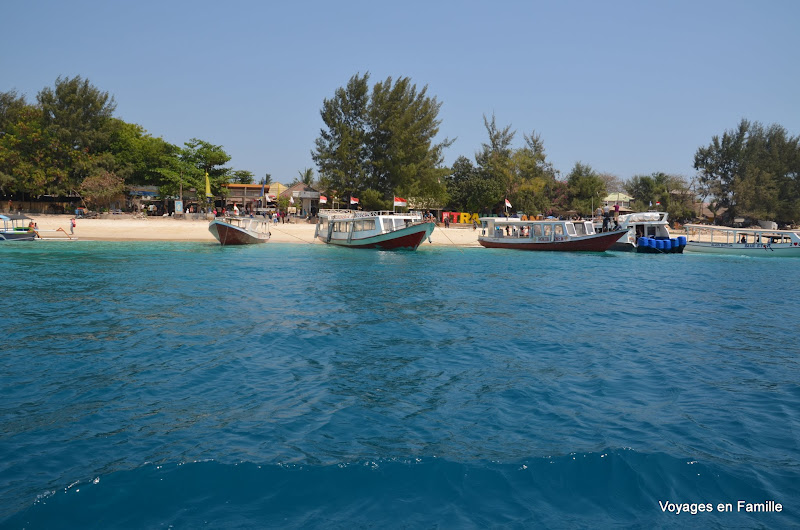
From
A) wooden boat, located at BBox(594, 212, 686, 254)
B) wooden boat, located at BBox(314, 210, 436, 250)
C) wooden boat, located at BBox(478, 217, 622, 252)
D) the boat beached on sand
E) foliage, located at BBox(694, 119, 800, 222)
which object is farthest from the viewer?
foliage, located at BBox(694, 119, 800, 222)

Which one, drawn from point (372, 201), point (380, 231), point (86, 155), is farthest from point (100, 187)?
point (380, 231)

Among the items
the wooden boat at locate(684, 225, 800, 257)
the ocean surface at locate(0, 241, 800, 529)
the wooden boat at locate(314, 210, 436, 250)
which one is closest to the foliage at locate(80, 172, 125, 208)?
the wooden boat at locate(314, 210, 436, 250)

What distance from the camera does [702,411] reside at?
781 cm

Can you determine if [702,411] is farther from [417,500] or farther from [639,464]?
[417,500]

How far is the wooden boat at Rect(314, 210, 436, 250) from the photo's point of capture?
3697cm

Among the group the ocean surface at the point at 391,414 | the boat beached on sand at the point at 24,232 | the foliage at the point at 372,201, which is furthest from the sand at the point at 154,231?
the ocean surface at the point at 391,414

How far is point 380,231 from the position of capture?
126 ft

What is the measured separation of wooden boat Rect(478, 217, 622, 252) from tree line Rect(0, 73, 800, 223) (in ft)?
41.2

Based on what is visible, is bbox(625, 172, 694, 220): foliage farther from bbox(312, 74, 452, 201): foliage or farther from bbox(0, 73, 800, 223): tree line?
bbox(312, 74, 452, 201): foliage

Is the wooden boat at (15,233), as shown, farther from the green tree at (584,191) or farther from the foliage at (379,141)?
the green tree at (584,191)

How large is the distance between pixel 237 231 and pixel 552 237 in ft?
74.4

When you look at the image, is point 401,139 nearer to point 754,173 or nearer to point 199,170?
point 199,170

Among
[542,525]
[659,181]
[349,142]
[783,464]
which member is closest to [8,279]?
[542,525]

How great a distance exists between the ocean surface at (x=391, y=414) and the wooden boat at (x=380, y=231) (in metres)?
20.3
